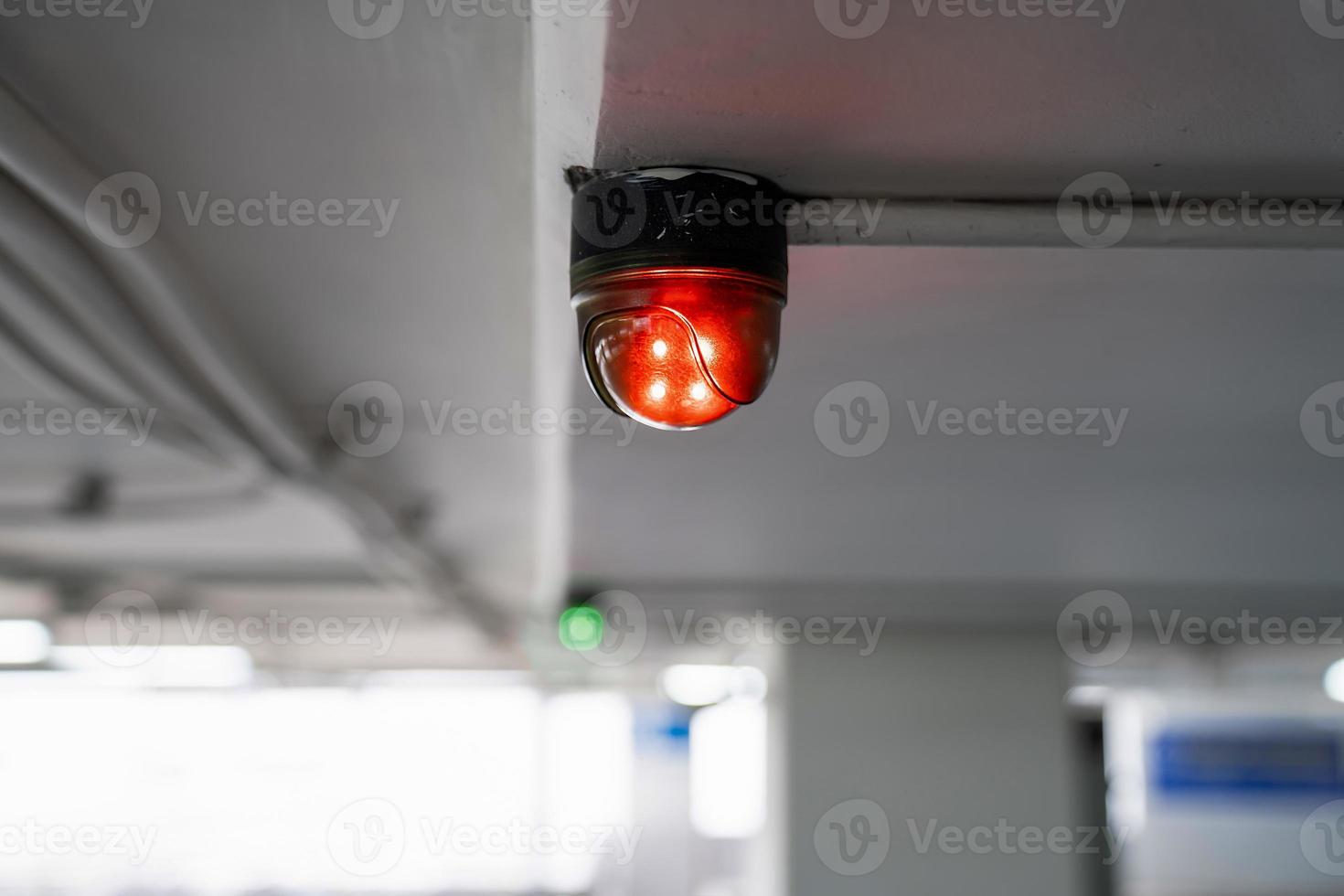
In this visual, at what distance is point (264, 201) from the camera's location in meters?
1.28

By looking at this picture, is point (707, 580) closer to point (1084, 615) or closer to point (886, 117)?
point (1084, 615)

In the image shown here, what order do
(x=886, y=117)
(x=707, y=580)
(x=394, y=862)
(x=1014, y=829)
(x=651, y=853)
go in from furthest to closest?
(x=651, y=853)
(x=394, y=862)
(x=1014, y=829)
(x=707, y=580)
(x=886, y=117)

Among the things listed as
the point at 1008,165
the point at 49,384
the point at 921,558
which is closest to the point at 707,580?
the point at 921,558

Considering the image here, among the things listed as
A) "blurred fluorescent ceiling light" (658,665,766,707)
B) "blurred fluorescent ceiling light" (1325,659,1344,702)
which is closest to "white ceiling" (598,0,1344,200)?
"blurred fluorescent ceiling light" (658,665,766,707)

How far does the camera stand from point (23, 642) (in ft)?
19.1

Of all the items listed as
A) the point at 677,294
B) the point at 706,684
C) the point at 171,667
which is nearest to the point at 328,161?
the point at 677,294

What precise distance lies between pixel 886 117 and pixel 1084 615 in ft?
11.0

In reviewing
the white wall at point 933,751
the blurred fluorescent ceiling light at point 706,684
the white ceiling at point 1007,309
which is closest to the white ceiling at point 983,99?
the white ceiling at point 1007,309

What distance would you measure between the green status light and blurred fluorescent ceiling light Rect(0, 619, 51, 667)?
320cm

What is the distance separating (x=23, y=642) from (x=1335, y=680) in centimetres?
808

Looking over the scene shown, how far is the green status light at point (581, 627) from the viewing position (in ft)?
10.9

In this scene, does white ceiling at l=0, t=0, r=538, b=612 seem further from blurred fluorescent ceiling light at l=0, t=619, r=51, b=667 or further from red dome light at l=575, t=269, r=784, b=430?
blurred fluorescent ceiling light at l=0, t=619, r=51, b=667

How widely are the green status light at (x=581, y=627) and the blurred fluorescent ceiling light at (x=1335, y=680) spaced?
19.5 ft

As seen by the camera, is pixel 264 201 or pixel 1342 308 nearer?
pixel 264 201
